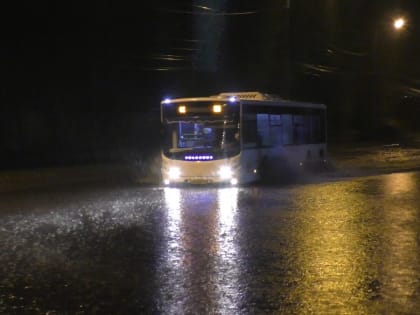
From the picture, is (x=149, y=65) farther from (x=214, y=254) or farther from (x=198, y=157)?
(x=214, y=254)

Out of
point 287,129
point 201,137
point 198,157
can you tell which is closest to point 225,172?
point 198,157

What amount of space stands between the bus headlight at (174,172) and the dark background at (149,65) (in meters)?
11.0

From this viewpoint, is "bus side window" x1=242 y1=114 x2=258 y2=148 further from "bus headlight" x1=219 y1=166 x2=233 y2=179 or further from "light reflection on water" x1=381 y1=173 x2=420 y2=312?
"light reflection on water" x1=381 y1=173 x2=420 y2=312

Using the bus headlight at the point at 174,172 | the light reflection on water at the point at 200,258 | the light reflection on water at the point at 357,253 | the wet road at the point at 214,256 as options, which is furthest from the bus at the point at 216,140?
the light reflection on water at the point at 200,258

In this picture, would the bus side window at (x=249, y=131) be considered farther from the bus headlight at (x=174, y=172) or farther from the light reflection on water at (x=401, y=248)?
the light reflection on water at (x=401, y=248)

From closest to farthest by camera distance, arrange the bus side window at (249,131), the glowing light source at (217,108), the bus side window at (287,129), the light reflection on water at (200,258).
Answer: the light reflection on water at (200,258) < the glowing light source at (217,108) < the bus side window at (249,131) < the bus side window at (287,129)

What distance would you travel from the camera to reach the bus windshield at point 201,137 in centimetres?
2100

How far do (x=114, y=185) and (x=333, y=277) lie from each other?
17.4 metres

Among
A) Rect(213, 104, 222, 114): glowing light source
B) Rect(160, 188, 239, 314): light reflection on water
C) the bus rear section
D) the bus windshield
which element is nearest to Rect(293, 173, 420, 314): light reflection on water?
Rect(160, 188, 239, 314): light reflection on water

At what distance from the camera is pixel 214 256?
984 cm

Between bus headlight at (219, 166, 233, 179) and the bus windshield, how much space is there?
448 millimetres

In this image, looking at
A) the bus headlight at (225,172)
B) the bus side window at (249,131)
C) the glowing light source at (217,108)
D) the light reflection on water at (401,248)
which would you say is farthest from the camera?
the bus side window at (249,131)

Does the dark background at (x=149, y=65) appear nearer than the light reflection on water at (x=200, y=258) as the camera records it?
No

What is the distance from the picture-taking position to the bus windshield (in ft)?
68.9
